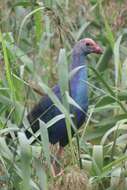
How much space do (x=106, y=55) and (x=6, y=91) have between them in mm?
928

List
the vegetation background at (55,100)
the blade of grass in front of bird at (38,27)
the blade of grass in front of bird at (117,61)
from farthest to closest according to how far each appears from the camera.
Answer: the blade of grass in front of bird at (38,27), the blade of grass in front of bird at (117,61), the vegetation background at (55,100)

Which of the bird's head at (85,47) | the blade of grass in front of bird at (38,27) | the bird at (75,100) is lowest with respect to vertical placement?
the bird at (75,100)

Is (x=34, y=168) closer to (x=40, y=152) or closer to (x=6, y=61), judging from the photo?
(x=40, y=152)

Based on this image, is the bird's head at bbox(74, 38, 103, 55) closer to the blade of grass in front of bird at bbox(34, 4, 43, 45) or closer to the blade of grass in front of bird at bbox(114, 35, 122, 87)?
the blade of grass in front of bird at bbox(34, 4, 43, 45)

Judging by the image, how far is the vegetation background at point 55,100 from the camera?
83.1 inches

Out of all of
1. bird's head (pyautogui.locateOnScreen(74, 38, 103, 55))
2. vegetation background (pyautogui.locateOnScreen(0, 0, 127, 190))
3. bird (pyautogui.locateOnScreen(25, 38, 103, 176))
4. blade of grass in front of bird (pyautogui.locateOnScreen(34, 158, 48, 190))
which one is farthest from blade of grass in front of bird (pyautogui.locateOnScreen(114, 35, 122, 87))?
blade of grass in front of bird (pyautogui.locateOnScreen(34, 158, 48, 190))

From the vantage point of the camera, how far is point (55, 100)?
6.96ft

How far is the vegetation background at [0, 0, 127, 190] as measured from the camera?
2111mm

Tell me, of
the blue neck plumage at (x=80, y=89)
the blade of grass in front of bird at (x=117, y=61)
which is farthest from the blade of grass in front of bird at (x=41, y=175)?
the blue neck plumage at (x=80, y=89)

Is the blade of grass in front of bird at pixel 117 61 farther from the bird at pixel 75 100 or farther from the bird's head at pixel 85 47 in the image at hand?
the bird's head at pixel 85 47

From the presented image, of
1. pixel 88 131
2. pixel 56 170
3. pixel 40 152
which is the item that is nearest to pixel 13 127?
pixel 40 152

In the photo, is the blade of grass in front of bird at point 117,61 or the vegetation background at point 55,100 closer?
the vegetation background at point 55,100

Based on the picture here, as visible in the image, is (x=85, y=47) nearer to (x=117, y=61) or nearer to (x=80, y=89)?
(x=80, y=89)

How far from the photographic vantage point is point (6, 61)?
93.4 inches
